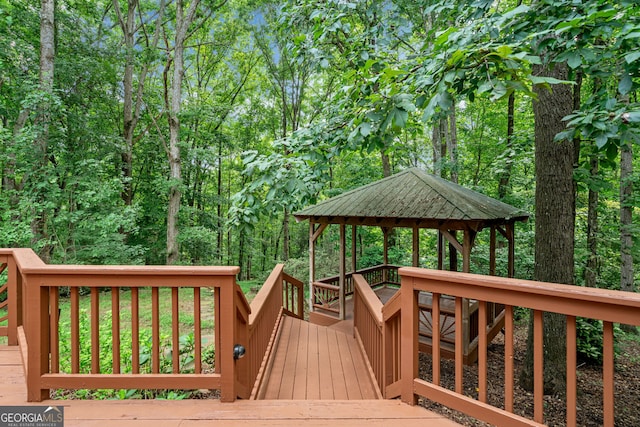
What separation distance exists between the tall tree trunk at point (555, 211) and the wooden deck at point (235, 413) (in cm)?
372

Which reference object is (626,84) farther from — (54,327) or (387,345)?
(54,327)

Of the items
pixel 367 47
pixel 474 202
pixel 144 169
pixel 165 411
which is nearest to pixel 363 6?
pixel 367 47

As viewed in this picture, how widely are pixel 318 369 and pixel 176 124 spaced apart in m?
10.8

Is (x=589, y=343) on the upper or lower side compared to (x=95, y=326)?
lower

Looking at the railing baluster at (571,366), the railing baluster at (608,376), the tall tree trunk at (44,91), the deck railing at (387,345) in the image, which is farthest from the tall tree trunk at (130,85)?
the railing baluster at (608,376)

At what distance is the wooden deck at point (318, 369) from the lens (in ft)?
10.6

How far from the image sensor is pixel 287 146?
4.16 metres

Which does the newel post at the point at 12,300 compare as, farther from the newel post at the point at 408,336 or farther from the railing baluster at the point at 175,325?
the newel post at the point at 408,336

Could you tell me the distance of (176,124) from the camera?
11719 millimetres

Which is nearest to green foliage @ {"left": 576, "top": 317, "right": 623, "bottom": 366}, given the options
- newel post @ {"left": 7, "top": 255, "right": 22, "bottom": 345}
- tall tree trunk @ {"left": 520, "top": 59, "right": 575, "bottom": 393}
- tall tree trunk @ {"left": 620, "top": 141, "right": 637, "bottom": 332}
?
tall tree trunk @ {"left": 520, "top": 59, "right": 575, "bottom": 393}

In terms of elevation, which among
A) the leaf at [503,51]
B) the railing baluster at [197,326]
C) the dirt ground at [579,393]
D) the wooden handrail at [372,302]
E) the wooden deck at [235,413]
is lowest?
the dirt ground at [579,393]

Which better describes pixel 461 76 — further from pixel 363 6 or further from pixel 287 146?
pixel 363 6

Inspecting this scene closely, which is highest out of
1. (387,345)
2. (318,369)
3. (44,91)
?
(44,91)

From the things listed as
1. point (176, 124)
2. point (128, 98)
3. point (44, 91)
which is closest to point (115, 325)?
point (44, 91)
